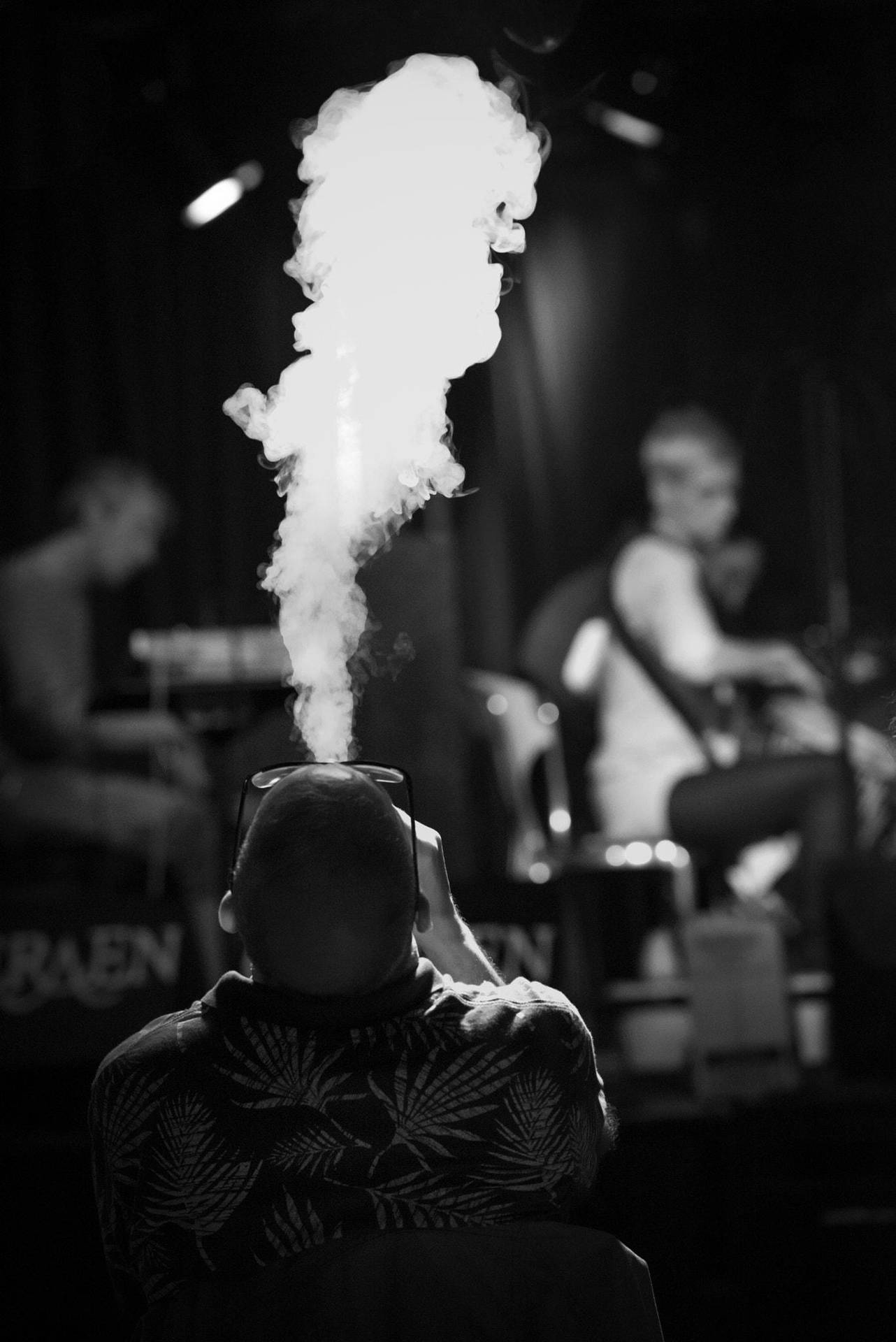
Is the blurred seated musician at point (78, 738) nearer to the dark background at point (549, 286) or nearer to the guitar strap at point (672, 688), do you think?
the dark background at point (549, 286)

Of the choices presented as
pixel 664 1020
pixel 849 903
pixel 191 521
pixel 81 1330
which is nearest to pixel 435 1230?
pixel 81 1330

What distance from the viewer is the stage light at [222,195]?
205 inches

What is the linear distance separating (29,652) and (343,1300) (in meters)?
3.70

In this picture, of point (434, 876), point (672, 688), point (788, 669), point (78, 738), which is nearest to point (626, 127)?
point (788, 669)

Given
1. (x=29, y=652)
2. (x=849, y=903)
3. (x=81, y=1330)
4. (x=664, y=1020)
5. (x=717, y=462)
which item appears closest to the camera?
(x=81, y=1330)

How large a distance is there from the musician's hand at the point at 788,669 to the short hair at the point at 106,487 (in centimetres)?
225

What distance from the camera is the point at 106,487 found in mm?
5004

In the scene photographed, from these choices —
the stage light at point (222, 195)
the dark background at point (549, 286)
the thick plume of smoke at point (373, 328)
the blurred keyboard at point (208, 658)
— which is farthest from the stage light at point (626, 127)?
the thick plume of smoke at point (373, 328)

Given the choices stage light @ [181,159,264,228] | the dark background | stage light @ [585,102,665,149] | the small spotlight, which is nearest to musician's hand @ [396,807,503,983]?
the small spotlight

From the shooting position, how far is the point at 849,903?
354 centimetres

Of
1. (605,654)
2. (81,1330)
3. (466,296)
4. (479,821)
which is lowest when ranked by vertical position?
(81,1330)

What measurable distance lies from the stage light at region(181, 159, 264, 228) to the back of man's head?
14.3ft

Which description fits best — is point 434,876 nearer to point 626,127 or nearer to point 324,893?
point 324,893

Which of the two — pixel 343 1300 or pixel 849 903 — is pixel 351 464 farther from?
pixel 849 903
